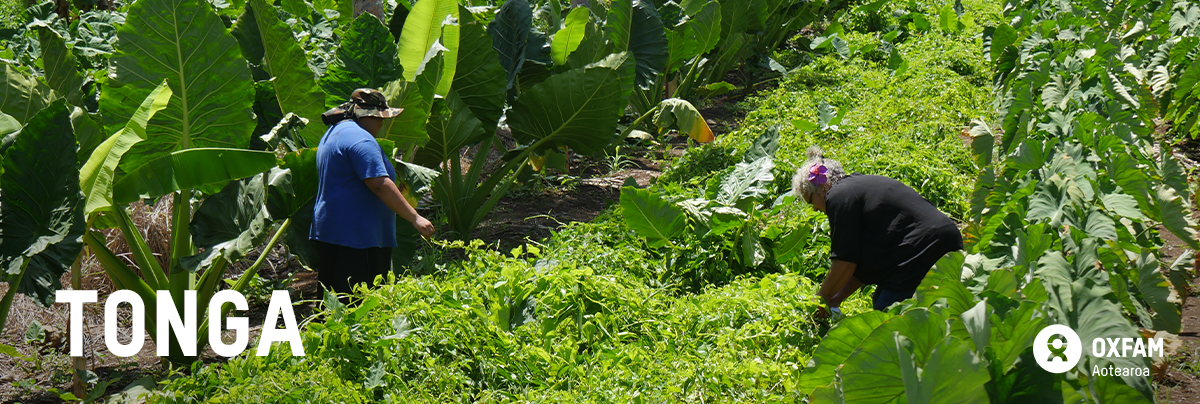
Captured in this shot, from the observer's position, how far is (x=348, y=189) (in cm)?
420

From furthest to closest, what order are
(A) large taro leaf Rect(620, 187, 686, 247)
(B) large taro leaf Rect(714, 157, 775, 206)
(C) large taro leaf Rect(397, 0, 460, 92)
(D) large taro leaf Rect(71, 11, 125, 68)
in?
(D) large taro leaf Rect(71, 11, 125, 68)
(C) large taro leaf Rect(397, 0, 460, 92)
(B) large taro leaf Rect(714, 157, 775, 206)
(A) large taro leaf Rect(620, 187, 686, 247)

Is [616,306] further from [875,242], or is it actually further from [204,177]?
[204,177]

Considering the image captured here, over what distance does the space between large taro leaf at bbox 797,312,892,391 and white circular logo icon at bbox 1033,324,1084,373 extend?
368 millimetres

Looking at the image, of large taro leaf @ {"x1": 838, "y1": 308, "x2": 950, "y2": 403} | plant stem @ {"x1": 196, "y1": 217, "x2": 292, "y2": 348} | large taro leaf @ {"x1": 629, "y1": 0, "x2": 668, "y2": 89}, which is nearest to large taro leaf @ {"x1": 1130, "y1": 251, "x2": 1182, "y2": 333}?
large taro leaf @ {"x1": 838, "y1": 308, "x2": 950, "y2": 403}

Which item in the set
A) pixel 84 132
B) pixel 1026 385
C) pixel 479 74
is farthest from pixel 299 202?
pixel 1026 385

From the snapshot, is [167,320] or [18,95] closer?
[18,95]

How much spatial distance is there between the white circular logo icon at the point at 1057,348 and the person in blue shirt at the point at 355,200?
100 inches

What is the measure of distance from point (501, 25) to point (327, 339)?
3483 mm

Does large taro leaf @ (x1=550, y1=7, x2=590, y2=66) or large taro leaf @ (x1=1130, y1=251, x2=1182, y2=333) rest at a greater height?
large taro leaf @ (x1=550, y1=7, x2=590, y2=66)

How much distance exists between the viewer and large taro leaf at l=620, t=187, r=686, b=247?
465 centimetres

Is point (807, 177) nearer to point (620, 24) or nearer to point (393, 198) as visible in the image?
point (393, 198)

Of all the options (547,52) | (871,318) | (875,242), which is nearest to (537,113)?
(547,52)

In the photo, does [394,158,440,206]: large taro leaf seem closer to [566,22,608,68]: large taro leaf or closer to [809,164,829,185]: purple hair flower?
[809,164,829,185]: purple hair flower

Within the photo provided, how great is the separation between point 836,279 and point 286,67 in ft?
9.37
